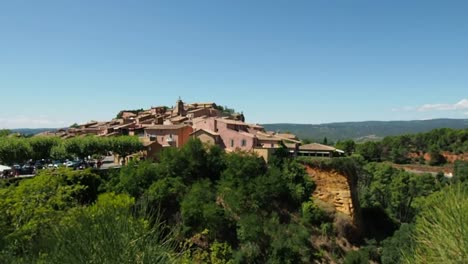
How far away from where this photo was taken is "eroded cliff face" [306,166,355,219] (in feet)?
123

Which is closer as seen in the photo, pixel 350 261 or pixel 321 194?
pixel 350 261

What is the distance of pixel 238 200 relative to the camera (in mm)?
34125

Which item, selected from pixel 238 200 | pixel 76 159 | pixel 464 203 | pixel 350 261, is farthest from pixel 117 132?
pixel 464 203

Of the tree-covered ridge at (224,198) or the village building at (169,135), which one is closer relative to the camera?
the tree-covered ridge at (224,198)

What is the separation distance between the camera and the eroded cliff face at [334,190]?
37.6 meters

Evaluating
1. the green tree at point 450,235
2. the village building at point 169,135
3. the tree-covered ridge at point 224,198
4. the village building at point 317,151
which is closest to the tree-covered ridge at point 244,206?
the tree-covered ridge at point 224,198

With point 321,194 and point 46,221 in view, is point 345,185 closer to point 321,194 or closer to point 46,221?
point 321,194

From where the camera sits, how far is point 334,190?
38.2m

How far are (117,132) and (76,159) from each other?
13.3m

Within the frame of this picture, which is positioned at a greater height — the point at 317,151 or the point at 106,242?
the point at 106,242

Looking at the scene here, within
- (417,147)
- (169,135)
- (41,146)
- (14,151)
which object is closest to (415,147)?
(417,147)

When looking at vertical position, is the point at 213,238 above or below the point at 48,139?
below

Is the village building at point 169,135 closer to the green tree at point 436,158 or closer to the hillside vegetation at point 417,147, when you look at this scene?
the hillside vegetation at point 417,147

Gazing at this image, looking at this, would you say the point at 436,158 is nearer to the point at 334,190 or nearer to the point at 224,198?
the point at 334,190
